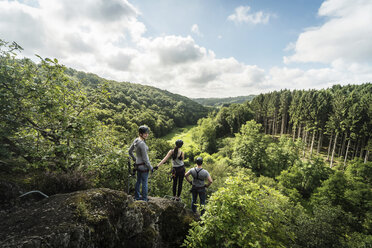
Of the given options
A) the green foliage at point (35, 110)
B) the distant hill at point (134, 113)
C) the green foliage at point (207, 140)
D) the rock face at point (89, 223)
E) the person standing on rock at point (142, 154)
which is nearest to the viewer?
the rock face at point (89, 223)

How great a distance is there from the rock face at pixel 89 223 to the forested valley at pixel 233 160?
1.24 m

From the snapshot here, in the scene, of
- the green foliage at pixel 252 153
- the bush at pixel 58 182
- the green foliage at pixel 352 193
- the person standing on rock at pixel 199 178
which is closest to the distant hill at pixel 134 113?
the green foliage at pixel 252 153

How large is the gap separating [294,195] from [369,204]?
31.1 feet

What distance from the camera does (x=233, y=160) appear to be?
39.1 meters

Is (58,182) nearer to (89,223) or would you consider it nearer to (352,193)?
(89,223)

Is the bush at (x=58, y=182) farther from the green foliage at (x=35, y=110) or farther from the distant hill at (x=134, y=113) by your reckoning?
the distant hill at (x=134, y=113)

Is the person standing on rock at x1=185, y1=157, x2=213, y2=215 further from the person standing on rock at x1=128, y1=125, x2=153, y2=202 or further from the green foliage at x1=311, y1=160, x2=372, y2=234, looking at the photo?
the green foliage at x1=311, y1=160, x2=372, y2=234

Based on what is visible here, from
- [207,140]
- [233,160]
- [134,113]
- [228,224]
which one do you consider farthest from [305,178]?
[134,113]

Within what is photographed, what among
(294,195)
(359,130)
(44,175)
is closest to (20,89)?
(44,175)

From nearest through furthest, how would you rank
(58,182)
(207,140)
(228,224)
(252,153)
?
(228,224)
(58,182)
(252,153)
(207,140)

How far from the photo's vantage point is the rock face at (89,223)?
2.72 metres

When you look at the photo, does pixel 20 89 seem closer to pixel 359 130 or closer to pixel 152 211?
pixel 152 211

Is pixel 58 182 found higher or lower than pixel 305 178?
higher

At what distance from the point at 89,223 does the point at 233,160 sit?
39428mm
